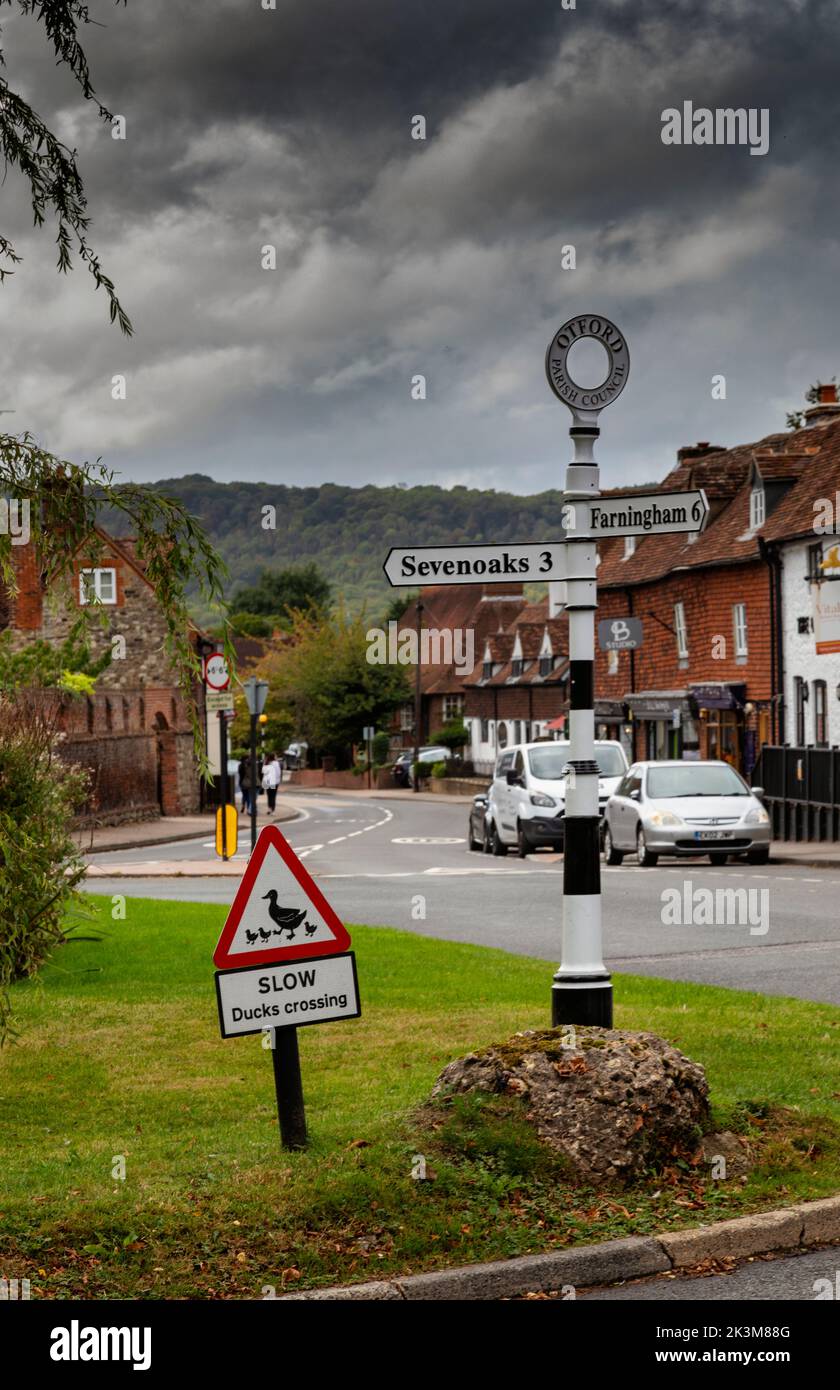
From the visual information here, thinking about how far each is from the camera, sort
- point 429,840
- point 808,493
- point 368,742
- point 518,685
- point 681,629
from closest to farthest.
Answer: point 429,840, point 808,493, point 681,629, point 518,685, point 368,742

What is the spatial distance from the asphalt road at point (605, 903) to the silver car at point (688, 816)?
0.42 m

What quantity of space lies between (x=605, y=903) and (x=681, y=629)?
3222 centimetres

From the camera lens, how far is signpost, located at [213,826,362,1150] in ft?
22.6

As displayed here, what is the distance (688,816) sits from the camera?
27281 millimetres

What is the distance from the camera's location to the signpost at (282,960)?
688 centimetres

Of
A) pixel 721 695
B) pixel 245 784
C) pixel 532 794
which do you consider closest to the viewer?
pixel 532 794

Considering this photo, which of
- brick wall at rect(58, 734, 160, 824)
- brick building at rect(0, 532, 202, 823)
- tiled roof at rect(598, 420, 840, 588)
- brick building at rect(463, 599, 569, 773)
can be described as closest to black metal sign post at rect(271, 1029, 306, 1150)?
tiled roof at rect(598, 420, 840, 588)

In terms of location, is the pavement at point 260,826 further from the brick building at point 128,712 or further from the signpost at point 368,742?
the signpost at point 368,742

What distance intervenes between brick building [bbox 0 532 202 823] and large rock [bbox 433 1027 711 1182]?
1355 inches

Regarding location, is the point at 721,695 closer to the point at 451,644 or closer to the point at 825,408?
the point at 825,408

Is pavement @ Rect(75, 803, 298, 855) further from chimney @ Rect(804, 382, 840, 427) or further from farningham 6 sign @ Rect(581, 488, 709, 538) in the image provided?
farningham 6 sign @ Rect(581, 488, 709, 538)

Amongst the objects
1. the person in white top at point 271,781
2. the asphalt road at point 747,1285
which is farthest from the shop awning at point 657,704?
the asphalt road at point 747,1285

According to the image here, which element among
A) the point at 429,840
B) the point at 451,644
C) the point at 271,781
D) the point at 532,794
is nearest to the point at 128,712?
the point at 271,781

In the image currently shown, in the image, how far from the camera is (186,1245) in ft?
19.8
